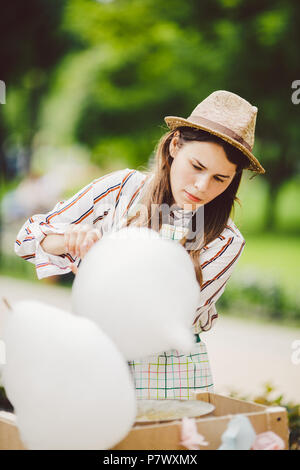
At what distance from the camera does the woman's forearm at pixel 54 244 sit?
1937 millimetres

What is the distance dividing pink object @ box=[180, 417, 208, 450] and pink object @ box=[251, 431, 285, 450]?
0.15m

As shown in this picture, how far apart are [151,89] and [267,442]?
813 centimetres

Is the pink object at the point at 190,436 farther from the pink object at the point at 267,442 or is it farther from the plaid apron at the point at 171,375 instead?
the plaid apron at the point at 171,375

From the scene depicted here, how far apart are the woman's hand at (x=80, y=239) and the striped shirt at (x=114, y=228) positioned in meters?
0.15

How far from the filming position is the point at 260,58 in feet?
28.9

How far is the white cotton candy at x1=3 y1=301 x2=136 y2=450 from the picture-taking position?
4.66ft

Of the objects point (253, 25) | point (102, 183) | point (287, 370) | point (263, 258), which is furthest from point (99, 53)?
point (102, 183)

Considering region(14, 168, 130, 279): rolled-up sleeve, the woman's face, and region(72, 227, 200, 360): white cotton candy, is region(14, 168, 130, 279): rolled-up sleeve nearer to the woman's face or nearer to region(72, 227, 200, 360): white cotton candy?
the woman's face

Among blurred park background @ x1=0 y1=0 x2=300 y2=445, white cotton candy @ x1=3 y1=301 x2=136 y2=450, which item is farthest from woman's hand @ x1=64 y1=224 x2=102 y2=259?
blurred park background @ x1=0 y1=0 x2=300 y2=445

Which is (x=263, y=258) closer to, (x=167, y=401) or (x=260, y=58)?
(x=260, y=58)

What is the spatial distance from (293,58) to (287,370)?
14.9 feet

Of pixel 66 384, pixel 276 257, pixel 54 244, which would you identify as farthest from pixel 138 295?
pixel 276 257

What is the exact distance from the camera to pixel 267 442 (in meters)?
1.65

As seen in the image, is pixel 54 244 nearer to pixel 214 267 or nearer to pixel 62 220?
pixel 62 220
